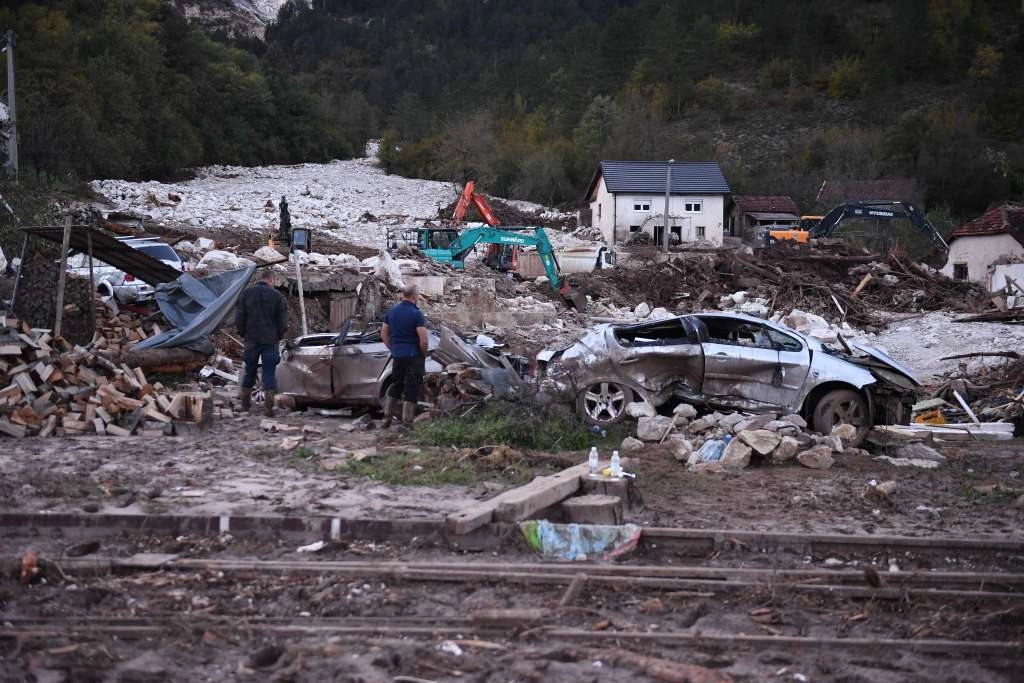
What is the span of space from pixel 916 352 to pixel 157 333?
17.0 metres

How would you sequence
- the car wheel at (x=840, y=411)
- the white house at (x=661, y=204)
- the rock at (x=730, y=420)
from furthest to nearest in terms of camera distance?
the white house at (x=661, y=204), the car wheel at (x=840, y=411), the rock at (x=730, y=420)

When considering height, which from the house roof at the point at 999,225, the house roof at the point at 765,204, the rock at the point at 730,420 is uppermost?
the house roof at the point at 765,204

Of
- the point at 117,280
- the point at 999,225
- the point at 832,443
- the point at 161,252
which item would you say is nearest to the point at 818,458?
the point at 832,443

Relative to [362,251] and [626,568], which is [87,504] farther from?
[362,251]

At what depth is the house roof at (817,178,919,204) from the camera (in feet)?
197

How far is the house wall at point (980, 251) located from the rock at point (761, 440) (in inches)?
1174

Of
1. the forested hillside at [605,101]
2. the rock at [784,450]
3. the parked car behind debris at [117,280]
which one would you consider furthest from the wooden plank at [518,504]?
the forested hillside at [605,101]

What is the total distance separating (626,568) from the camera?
649cm

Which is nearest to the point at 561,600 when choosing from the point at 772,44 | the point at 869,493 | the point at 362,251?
the point at 869,493

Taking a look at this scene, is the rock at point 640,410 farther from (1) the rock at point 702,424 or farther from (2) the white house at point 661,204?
(2) the white house at point 661,204

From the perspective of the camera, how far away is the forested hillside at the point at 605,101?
55.5 meters

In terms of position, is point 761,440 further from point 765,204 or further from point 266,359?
point 765,204

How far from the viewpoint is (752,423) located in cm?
1077

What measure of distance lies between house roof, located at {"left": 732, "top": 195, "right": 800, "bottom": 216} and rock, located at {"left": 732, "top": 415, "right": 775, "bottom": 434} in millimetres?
48861
